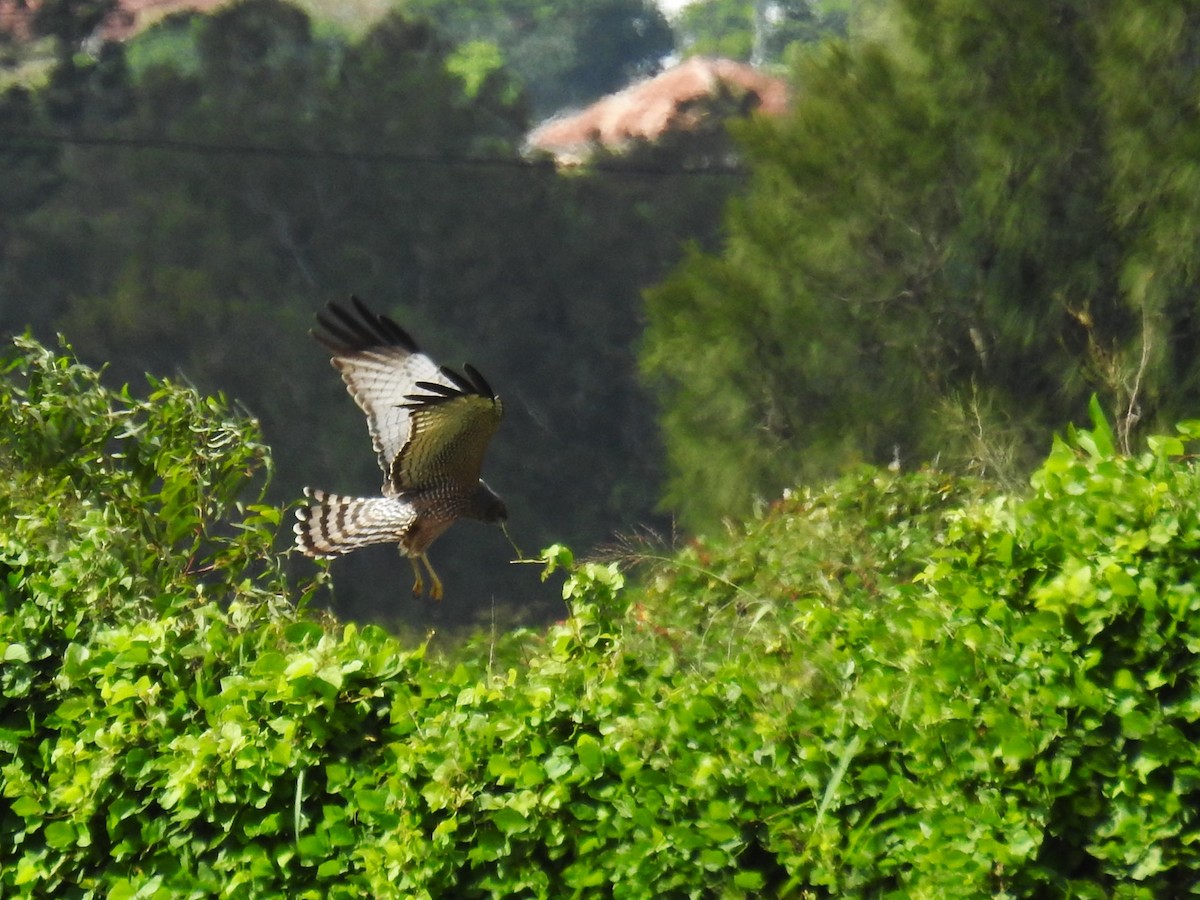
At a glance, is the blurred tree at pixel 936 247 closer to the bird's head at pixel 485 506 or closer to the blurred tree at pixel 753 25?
the bird's head at pixel 485 506

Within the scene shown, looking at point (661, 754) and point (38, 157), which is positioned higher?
point (661, 754)

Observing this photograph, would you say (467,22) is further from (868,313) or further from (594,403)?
→ (868,313)

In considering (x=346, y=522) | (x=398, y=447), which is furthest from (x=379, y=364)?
(x=346, y=522)

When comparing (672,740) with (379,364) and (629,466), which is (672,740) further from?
(629,466)

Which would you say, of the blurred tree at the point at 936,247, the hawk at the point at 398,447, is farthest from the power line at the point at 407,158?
the hawk at the point at 398,447

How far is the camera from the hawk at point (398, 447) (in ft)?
17.9

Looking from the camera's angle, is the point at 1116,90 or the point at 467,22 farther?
the point at 467,22

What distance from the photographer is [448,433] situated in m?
5.54

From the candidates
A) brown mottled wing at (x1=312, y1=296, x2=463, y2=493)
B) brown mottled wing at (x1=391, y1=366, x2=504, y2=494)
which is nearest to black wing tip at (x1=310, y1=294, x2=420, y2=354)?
brown mottled wing at (x1=312, y1=296, x2=463, y2=493)

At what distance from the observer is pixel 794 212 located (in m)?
14.3

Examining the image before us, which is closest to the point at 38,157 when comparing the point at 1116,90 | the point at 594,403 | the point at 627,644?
the point at 594,403

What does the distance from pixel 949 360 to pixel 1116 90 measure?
241 centimetres

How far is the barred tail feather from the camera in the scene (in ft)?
17.7

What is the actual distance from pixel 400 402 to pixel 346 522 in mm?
448
